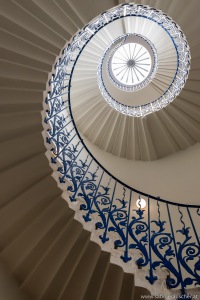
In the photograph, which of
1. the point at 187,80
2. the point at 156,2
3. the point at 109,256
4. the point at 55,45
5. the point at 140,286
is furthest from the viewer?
the point at 187,80

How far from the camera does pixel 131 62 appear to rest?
13.3m

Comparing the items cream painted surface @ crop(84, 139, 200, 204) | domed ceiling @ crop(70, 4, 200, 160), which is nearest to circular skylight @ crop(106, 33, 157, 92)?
domed ceiling @ crop(70, 4, 200, 160)

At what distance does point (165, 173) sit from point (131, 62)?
7.28m

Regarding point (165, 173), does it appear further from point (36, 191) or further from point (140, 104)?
point (36, 191)

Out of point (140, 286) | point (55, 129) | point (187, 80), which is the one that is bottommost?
point (140, 286)

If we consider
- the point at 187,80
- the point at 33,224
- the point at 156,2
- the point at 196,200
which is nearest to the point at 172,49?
the point at 187,80

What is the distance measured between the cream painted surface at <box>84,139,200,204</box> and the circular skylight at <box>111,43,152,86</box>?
16.2 ft

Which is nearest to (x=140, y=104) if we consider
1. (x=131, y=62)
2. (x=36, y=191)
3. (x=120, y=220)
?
(x=131, y=62)

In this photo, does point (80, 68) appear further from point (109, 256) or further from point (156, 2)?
point (109, 256)

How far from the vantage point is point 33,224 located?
13.1ft

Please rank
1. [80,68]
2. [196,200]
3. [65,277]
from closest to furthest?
[65,277] → [196,200] → [80,68]

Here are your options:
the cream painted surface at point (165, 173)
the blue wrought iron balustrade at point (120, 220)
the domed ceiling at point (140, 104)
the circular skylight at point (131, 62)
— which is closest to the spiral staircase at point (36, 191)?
the blue wrought iron balustrade at point (120, 220)

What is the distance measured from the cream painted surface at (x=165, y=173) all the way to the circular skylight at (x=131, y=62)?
4932mm

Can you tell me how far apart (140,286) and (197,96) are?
5925mm
